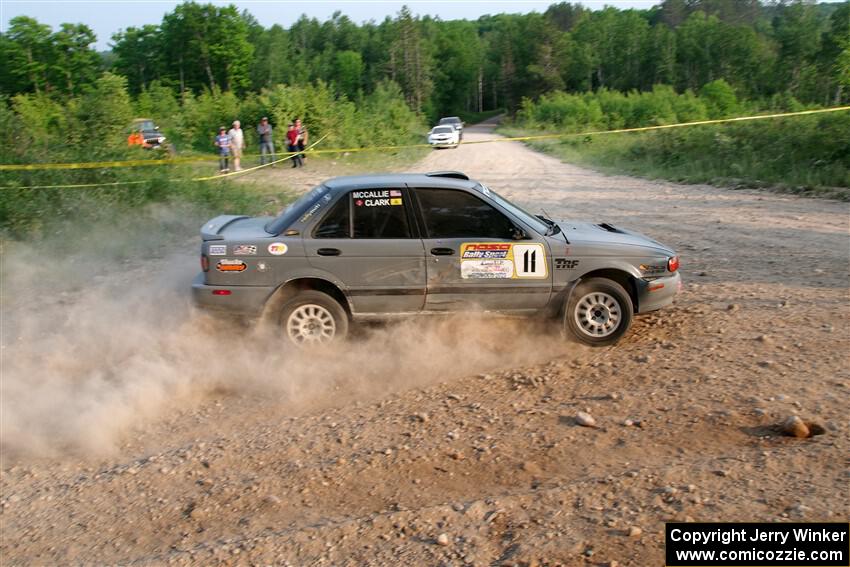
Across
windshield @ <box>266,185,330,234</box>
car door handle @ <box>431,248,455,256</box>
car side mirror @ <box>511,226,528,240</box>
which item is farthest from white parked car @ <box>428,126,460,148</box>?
car door handle @ <box>431,248,455,256</box>

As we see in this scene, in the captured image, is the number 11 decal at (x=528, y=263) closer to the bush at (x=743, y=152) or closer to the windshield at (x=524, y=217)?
the windshield at (x=524, y=217)

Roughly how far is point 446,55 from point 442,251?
11685 centimetres

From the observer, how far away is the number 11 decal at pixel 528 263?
22.1ft

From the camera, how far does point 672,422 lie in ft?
17.0

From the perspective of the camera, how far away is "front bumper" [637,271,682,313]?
6.84 metres

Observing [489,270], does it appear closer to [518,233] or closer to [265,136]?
[518,233]

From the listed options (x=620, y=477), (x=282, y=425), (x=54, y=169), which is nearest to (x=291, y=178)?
(x=54, y=169)

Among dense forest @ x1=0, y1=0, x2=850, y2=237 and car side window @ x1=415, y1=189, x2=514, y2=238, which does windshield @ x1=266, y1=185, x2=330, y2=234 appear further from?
dense forest @ x1=0, y1=0, x2=850, y2=237

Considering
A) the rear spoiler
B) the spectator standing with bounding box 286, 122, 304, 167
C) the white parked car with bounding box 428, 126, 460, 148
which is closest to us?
the rear spoiler

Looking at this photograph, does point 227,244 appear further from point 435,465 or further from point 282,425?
point 435,465

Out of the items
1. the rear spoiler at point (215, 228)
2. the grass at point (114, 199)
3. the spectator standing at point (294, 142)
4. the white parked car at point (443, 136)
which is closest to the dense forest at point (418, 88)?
the grass at point (114, 199)

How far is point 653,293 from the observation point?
686 cm

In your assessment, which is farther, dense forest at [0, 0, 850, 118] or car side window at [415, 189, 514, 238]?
dense forest at [0, 0, 850, 118]

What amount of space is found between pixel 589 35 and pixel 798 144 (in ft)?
294
